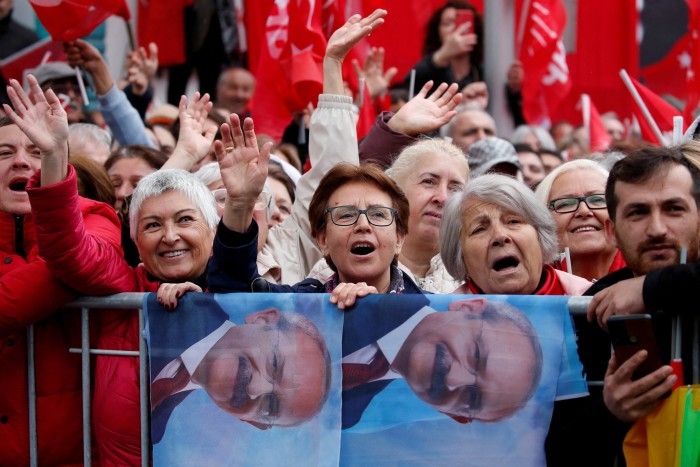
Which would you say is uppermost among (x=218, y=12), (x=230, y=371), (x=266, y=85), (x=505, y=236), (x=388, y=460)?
(x=218, y=12)

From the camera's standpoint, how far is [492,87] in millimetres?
11016

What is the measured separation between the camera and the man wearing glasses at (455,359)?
12.0 feet

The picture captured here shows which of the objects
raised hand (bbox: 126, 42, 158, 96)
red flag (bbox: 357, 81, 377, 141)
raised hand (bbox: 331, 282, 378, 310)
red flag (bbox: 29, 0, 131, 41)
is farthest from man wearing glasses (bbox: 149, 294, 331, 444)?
raised hand (bbox: 126, 42, 158, 96)

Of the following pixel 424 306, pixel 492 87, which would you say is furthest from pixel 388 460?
pixel 492 87

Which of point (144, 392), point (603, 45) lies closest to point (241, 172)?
point (144, 392)

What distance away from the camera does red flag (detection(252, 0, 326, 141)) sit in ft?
23.1

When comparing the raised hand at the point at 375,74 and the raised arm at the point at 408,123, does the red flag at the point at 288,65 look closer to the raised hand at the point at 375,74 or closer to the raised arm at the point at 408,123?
the raised hand at the point at 375,74

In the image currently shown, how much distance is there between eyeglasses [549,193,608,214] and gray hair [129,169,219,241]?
4.96 ft

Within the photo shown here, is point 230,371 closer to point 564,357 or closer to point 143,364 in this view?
point 143,364

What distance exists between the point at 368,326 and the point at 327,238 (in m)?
0.70

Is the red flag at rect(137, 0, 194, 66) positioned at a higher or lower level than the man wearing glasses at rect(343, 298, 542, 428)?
higher

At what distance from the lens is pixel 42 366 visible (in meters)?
4.41

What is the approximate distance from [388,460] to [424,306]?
1.62 ft

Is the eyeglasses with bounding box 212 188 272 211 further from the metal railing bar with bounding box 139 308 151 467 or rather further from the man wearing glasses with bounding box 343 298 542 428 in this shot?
the man wearing glasses with bounding box 343 298 542 428
